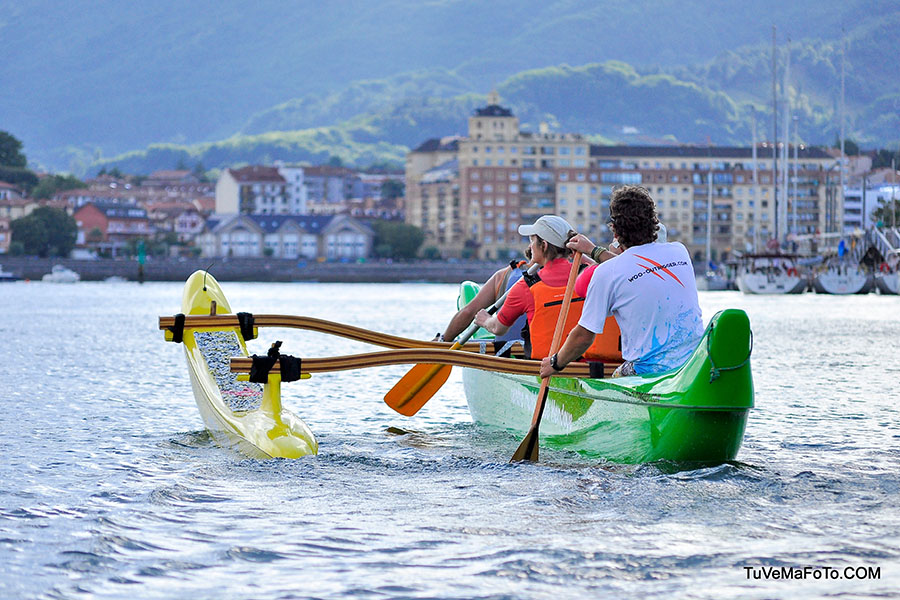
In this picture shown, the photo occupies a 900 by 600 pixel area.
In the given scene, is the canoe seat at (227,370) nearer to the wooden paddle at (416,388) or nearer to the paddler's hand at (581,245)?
the wooden paddle at (416,388)

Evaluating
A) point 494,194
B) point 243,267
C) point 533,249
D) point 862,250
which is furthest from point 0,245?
point 533,249

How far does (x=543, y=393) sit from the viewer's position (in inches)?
402

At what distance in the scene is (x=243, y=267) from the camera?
140500mm

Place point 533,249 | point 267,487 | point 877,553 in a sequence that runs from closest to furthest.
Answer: point 877,553 < point 267,487 < point 533,249

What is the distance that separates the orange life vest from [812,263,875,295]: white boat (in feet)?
241

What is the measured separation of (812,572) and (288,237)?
547ft

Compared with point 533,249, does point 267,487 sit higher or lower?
lower

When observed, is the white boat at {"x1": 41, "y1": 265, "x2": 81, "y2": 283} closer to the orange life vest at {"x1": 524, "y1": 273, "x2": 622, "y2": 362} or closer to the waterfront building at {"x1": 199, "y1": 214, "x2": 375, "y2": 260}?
the waterfront building at {"x1": 199, "y1": 214, "x2": 375, "y2": 260}

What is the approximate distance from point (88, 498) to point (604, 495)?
12.1 ft

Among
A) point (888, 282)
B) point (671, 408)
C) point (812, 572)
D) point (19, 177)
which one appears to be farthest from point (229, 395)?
point (19, 177)

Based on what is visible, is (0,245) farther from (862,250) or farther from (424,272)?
(862,250)

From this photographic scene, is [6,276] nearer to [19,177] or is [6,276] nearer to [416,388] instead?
→ [19,177]

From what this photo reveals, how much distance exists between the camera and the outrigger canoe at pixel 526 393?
28.2ft

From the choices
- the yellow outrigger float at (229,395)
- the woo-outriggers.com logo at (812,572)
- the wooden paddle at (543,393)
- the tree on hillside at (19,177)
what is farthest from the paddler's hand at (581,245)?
the tree on hillside at (19,177)
